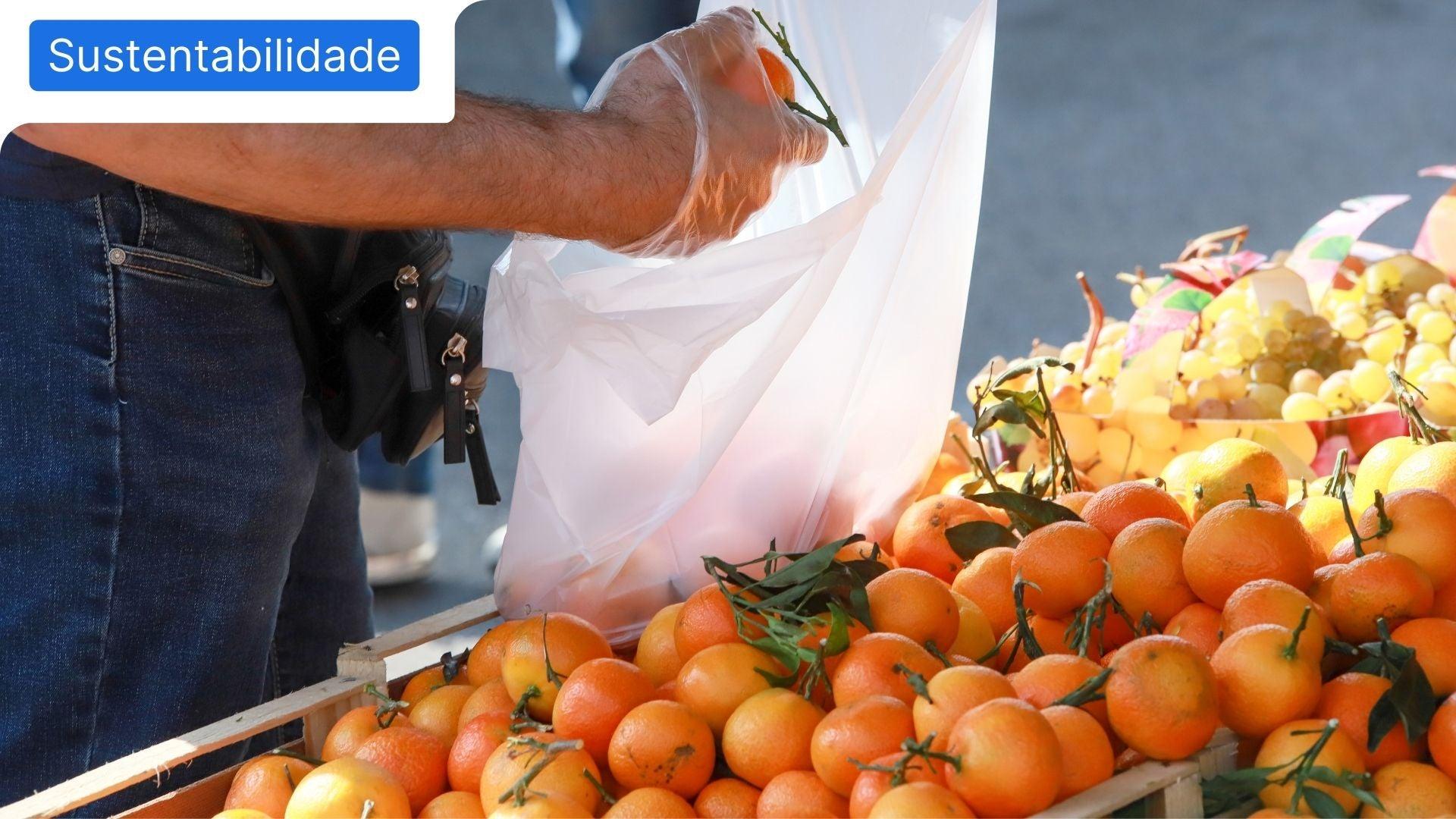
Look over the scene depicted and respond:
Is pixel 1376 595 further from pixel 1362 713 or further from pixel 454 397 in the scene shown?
pixel 454 397

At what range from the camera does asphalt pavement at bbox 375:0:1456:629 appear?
165 inches

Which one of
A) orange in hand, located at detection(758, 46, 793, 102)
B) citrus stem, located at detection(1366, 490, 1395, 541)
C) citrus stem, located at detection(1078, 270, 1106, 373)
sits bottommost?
citrus stem, located at detection(1366, 490, 1395, 541)

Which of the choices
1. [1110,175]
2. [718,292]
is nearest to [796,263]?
[718,292]

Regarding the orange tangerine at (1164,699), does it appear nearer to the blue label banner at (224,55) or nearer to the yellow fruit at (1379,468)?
the yellow fruit at (1379,468)

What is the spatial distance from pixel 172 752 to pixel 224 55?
22.1 inches

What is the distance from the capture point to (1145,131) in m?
5.05

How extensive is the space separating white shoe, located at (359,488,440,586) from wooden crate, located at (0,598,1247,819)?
70.8 inches

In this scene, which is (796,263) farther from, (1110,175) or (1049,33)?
(1049,33)

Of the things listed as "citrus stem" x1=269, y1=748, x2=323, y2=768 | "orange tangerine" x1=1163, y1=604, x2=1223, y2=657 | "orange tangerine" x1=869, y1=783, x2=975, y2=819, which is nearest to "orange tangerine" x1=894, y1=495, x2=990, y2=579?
"orange tangerine" x1=1163, y1=604, x2=1223, y2=657

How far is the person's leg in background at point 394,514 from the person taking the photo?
310cm

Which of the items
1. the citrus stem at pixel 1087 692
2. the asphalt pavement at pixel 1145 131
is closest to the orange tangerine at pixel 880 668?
the citrus stem at pixel 1087 692

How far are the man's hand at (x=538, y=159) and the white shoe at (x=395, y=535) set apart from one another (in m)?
2.04

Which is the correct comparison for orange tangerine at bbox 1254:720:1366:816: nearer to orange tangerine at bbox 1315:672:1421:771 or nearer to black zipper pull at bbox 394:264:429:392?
orange tangerine at bbox 1315:672:1421:771

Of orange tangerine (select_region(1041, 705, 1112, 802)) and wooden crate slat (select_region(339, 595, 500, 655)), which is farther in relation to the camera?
wooden crate slat (select_region(339, 595, 500, 655))
